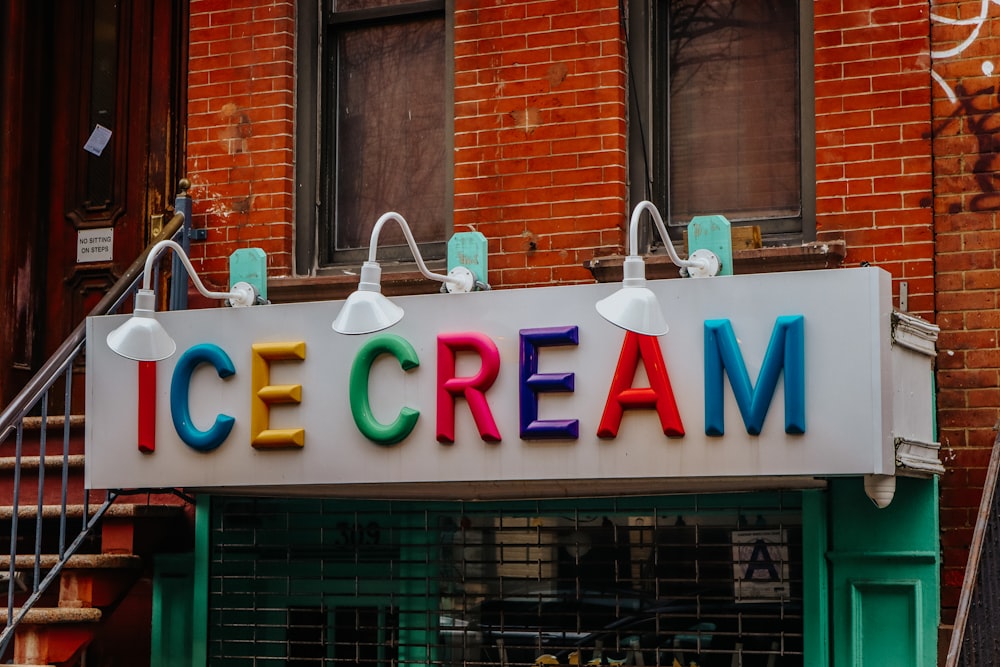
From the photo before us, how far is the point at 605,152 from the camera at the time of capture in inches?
278

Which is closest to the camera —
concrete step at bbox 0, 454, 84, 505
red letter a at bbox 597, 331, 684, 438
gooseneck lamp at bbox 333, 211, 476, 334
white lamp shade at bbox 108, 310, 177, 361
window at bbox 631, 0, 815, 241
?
gooseneck lamp at bbox 333, 211, 476, 334

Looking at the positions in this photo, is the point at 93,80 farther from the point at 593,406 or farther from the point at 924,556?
the point at 924,556

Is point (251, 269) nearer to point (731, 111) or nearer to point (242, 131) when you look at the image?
point (242, 131)

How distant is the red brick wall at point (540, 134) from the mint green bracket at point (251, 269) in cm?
104

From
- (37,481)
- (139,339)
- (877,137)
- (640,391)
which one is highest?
(877,137)

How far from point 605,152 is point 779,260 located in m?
1.03

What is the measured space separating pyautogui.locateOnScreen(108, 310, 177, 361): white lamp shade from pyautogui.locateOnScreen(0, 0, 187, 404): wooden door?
234 centimetres

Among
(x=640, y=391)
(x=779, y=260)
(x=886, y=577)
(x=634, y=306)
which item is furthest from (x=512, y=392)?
(x=886, y=577)

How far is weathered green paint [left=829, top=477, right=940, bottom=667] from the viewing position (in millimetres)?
6168

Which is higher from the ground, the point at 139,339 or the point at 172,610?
the point at 139,339

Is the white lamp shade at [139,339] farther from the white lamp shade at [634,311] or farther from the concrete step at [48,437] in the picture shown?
the white lamp shade at [634,311]

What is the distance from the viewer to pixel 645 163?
719cm

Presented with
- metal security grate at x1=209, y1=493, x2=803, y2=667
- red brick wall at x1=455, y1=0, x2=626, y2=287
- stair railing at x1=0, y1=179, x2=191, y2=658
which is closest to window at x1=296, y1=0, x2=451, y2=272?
red brick wall at x1=455, y1=0, x2=626, y2=287

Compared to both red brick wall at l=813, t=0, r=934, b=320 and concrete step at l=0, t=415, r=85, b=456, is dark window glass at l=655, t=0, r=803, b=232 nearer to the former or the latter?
red brick wall at l=813, t=0, r=934, b=320
